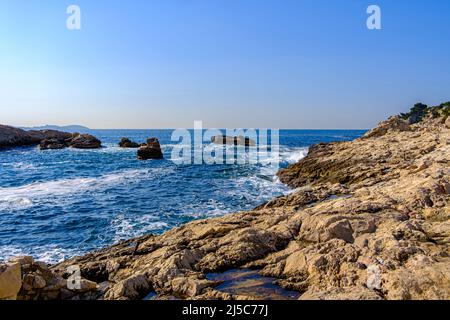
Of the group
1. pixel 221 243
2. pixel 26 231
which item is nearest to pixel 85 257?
pixel 221 243

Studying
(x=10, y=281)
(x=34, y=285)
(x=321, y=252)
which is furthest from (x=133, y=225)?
(x=321, y=252)

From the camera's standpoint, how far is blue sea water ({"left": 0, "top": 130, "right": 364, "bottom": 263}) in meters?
15.1

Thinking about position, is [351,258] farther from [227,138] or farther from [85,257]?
[227,138]

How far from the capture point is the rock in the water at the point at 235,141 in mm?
81875

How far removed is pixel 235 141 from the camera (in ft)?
279

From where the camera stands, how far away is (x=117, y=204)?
21.3 metres

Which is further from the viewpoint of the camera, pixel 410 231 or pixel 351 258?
pixel 410 231

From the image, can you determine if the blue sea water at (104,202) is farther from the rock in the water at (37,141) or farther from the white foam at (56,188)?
the rock in the water at (37,141)

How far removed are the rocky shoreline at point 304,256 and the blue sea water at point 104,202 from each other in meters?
4.68

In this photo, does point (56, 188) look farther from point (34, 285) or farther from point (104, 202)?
point (34, 285)

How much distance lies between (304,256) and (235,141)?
77.8 meters
